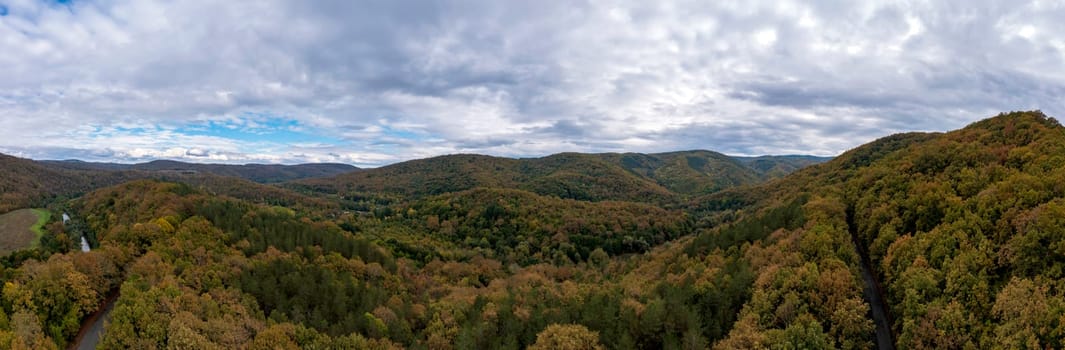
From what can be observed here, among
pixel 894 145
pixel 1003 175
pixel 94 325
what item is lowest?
pixel 94 325

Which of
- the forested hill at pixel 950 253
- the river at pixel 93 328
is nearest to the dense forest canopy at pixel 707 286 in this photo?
the forested hill at pixel 950 253

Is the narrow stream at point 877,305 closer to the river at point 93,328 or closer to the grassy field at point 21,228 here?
the river at point 93,328

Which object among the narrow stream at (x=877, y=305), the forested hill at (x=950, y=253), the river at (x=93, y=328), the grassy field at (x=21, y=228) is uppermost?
the forested hill at (x=950, y=253)

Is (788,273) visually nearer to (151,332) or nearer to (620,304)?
(620,304)

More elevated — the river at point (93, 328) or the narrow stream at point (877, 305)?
the narrow stream at point (877, 305)

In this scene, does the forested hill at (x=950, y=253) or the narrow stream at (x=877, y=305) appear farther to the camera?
the narrow stream at (x=877, y=305)

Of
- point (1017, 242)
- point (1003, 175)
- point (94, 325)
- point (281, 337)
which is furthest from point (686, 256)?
point (94, 325)

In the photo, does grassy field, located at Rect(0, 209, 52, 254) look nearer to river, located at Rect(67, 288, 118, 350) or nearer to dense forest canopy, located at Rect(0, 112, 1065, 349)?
dense forest canopy, located at Rect(0, 112, 1065, 349)
